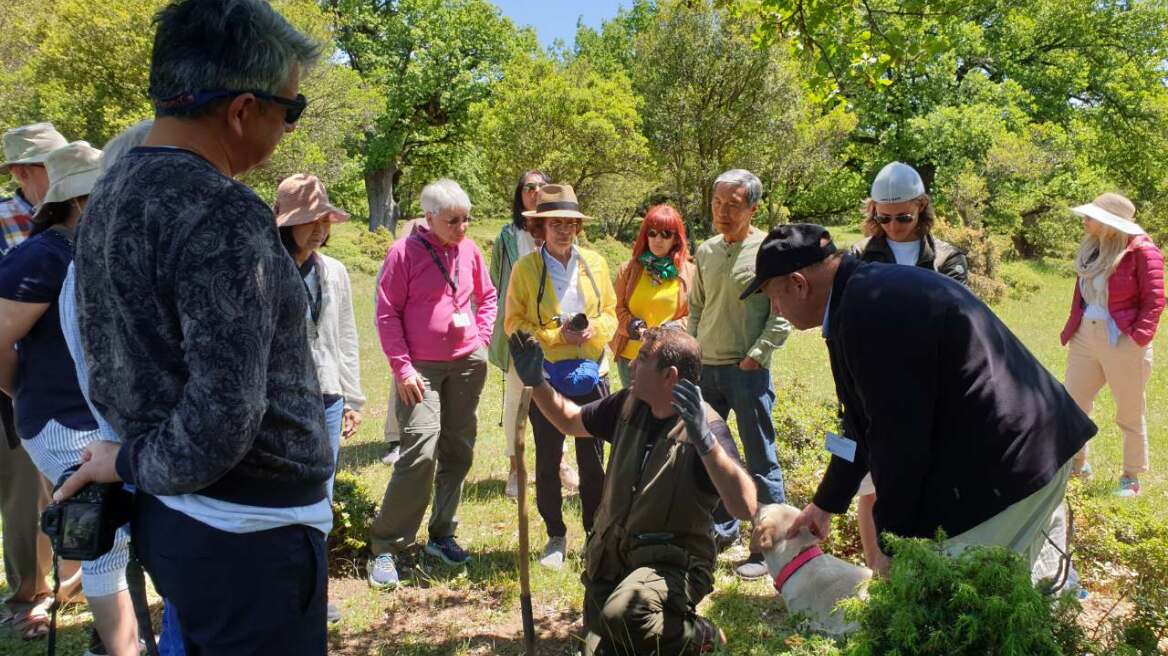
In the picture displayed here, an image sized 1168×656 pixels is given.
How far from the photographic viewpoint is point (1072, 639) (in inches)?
71.4

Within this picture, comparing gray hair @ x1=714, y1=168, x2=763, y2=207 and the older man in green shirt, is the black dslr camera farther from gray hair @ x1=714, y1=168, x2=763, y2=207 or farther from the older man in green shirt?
gray hair @ x1=714, y1=168, x2=763, y2=207

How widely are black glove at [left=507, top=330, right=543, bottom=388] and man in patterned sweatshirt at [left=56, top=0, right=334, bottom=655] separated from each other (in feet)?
5.20

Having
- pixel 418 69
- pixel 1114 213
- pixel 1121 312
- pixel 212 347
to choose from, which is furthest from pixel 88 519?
pixel 418 69

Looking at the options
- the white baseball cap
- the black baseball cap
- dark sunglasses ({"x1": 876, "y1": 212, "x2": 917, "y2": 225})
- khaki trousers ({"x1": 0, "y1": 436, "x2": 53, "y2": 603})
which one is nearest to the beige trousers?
dark sunglasses ({"x1": 876, "y1": 212, "x2": 917, "y2": 225})

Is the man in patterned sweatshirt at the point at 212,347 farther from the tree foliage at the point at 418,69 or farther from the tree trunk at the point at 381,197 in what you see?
the tree trunk at the point at 381,197

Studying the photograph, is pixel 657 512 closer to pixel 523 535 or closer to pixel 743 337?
pixel 523 535

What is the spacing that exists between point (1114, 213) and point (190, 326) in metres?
6.44

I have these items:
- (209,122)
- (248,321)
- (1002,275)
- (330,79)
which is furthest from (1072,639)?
(330,79)

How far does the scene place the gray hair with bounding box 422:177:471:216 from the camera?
180 inches

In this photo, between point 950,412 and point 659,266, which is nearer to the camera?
point 950,412

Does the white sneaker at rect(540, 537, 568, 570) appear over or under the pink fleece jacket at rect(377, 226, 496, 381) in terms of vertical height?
under

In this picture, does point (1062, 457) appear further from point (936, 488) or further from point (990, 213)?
point (990, 213)

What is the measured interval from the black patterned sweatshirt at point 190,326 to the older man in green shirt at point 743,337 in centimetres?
335

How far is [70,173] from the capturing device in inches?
124
